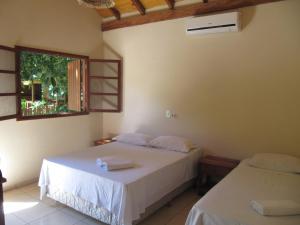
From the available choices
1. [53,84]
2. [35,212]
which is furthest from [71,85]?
[35,212]

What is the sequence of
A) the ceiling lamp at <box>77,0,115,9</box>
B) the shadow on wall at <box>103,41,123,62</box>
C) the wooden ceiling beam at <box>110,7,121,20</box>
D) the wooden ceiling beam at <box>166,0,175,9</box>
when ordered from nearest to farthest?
the ceiling lamp at <box>77,0,115,9</box>
the wooden ceiling beam at <box>166,0,175,9</box>
the wooden ceiling beam at <box>110,7,121,20</box>
the shadow on wall at <box>103,41,123,62</box>

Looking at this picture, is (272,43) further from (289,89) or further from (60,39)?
(60,39)

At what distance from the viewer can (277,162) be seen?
2.78 metres

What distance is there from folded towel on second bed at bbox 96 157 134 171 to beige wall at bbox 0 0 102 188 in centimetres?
147

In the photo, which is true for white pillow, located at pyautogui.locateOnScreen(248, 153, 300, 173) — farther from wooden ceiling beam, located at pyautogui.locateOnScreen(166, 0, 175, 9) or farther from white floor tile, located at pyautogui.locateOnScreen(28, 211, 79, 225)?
wooden ceiling beam, located at pyautogui.locateOnScreen(166, 0, 175, 9)

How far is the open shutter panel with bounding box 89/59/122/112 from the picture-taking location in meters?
4.58

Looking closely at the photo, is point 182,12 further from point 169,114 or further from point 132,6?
point 169,114

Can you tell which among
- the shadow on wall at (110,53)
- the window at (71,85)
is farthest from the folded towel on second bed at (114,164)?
the shadow on wall at (110,53)

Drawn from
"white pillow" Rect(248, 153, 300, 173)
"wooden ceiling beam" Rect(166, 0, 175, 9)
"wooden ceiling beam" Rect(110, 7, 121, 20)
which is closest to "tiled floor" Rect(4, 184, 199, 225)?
"white pillow" Rect(248, 153, 300, 173)

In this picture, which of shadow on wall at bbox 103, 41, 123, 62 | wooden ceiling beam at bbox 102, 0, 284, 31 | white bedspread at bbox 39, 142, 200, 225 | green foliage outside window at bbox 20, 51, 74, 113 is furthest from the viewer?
green foliage outside window at bbox 20, 51, 74, 113

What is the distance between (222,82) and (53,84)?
3.44 metres

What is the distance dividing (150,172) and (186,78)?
1777mm

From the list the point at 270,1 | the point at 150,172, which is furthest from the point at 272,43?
the point at 150,172

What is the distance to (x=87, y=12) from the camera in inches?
174
